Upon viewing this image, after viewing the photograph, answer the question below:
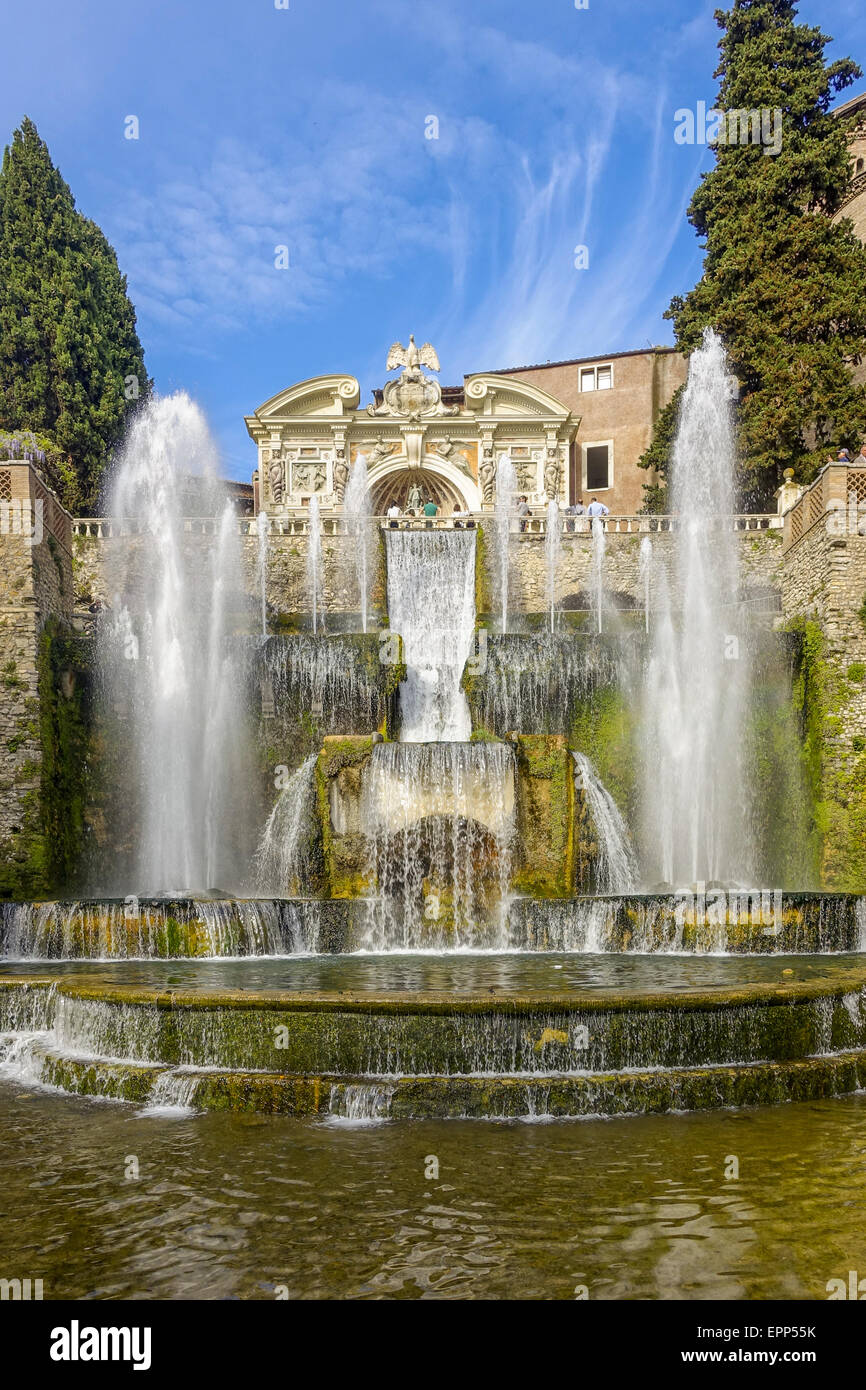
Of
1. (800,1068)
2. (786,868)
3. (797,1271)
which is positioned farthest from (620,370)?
(797,1271)

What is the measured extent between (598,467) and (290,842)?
24.4m

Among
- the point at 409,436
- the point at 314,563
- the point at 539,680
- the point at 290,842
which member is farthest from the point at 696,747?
the point at 409,436

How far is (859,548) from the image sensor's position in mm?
15086

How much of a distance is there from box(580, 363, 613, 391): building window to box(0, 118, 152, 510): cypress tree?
48.5 feet

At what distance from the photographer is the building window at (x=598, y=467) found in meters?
33.7

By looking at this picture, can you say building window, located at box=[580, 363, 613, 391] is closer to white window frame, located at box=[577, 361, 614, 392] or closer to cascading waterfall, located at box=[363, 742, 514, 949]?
white window frame, located at box=[577, 361, 614, 392]

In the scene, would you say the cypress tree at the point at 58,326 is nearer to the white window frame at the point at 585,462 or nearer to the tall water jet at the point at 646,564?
the white window frame at the point at 585,462

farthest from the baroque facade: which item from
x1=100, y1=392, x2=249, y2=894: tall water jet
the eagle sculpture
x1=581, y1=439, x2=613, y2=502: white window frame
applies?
x1=100, y1=392, x2=249, y2=894: tall water jet

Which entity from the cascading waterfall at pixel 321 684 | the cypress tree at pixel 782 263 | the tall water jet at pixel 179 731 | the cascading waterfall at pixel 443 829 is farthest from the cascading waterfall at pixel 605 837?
the cypress tree at pixel 782 263

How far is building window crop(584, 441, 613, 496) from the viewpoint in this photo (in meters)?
33.7

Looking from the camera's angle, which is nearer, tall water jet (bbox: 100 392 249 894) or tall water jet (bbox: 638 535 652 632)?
tall water jet (bbox: 100 392 249 894)

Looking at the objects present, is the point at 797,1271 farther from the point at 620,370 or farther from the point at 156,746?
the point at 620,370
